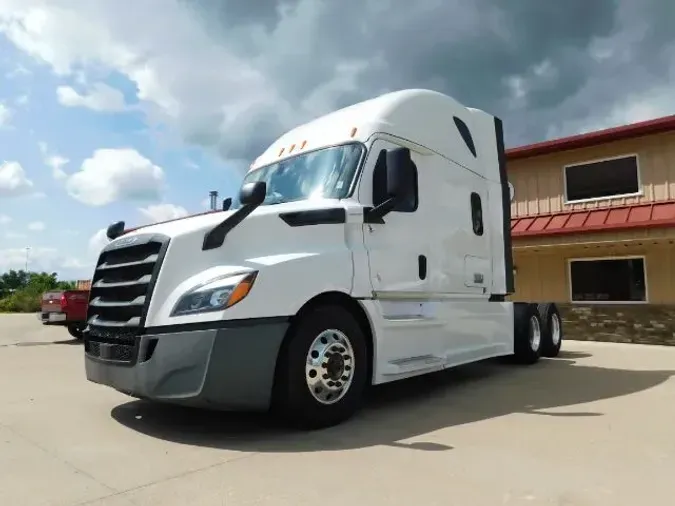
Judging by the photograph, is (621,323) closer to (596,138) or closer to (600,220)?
(600,220)

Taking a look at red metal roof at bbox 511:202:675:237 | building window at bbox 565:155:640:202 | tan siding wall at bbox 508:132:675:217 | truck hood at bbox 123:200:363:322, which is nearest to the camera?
truck hood at bbox 123:200:363:322

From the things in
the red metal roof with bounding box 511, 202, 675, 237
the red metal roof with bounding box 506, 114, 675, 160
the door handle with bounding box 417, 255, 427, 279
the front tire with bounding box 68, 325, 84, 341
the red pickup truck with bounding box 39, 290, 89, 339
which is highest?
the red metal roof with bounding box 506, 114, 675, 160

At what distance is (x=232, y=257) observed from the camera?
16.0 feet

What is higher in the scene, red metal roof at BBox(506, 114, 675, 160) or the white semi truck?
red metal roof at BBox(506, 114, 675, 160)

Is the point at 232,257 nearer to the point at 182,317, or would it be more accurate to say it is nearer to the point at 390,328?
the point at 182,317

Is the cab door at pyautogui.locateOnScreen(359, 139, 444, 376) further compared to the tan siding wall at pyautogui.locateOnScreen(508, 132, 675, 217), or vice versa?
the tan siding wall at pyautogui.locateOnScreen(508, 132, 675, 217)

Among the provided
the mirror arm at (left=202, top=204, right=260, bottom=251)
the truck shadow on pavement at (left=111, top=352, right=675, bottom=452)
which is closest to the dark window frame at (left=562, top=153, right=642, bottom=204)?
the truck shadow on pavement at (left=111, top=352, right=675, bottom=452)

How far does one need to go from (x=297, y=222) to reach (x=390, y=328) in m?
1.47

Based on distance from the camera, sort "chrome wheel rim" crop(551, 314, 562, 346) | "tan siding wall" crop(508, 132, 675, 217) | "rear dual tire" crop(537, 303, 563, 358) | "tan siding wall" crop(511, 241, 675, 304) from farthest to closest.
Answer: "tan siding wall" crop(508, 132, 675, 217)
"tan siding wall" crop(511, 241, 675, 304)
"chrome wheel rim" crop(551, 314, 562, 346)
"rear dual tire" crop(537, 303, 563, 358)

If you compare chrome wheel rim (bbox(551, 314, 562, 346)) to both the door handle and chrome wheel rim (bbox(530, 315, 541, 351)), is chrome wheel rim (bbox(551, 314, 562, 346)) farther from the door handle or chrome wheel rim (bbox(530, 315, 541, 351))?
the door handle

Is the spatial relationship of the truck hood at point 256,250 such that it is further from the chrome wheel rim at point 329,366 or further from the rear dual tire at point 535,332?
the rear dual tire at point 535,332

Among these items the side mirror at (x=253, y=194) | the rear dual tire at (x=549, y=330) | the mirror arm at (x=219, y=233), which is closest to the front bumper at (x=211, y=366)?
the mirror arm at (x=219, y=233)

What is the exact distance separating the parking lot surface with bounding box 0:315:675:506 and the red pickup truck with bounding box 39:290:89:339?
855 centimetres

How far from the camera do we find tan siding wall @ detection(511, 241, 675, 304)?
42.2 ft
